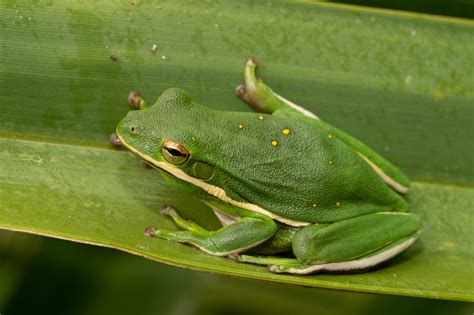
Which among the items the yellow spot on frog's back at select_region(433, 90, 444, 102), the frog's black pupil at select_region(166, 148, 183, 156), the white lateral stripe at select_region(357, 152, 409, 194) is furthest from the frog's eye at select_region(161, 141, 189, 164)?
the yellow spot on frog's back at select_region(433, 90, 444, 102)

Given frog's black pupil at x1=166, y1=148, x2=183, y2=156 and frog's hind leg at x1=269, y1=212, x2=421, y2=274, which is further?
frog's hind leg at x1=269, y1=212, x2=421, y2=274

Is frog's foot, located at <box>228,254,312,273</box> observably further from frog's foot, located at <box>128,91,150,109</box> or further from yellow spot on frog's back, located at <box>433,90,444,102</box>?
yellow spot on frog's back, located at <box>433,90,444,102</box>

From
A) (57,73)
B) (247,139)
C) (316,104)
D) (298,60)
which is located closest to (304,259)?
(247,139)

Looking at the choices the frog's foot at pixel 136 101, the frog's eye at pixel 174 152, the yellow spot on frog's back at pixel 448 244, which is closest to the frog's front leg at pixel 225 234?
the frog's eye at pixel 174 152

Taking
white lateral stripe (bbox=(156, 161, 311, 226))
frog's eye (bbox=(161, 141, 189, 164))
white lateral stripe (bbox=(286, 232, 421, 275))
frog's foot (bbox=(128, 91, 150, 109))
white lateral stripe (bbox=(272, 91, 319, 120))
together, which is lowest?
white lateral stripe (bbox=(286, 232, 421, 275))

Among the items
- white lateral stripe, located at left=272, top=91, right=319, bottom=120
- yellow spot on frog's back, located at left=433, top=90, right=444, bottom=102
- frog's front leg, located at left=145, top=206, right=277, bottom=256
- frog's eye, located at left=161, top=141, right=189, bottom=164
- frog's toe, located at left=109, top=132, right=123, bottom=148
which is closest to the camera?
frog's eye, located at left=161, top=141, right=189, bottom=164

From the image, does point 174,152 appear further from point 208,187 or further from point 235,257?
point 235,257

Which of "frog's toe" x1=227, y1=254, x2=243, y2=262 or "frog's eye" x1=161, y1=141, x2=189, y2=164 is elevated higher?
"frog's eye" x1=161, y1=141, x2=189, y2=164
